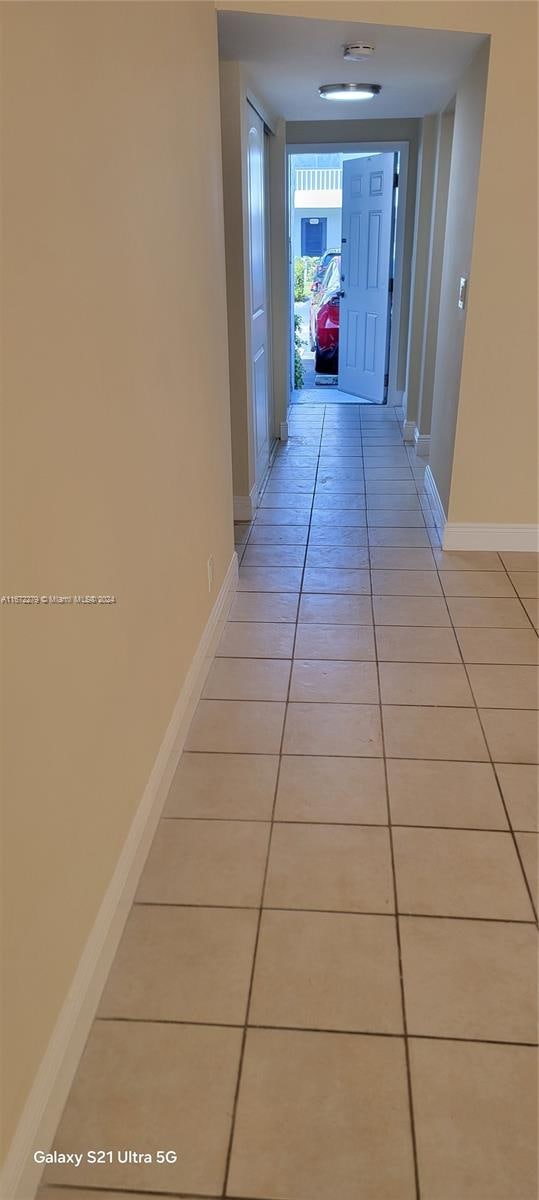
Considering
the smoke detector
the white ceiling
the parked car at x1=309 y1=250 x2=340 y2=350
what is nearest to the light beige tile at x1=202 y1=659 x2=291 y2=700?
the white ceiling

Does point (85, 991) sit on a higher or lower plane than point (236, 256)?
lower

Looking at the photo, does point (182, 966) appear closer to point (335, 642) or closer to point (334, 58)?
point (335, 642)

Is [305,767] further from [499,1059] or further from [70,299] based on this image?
[70,299]

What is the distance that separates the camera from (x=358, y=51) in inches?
125

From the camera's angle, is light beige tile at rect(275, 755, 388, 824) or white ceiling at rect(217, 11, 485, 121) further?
white ceiling at rect(217, 11, 485, 121)

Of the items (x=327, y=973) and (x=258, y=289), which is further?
(x=258, y=289)

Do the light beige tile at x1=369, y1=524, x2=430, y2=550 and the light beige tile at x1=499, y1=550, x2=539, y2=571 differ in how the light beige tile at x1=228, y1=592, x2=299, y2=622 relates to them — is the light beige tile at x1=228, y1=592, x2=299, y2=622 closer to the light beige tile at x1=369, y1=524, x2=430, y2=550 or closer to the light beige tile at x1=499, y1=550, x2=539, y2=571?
the light beige tile at x1=369, y1=524, x2=430, y2=550

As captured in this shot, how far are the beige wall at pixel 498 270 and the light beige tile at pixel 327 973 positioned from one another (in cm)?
243

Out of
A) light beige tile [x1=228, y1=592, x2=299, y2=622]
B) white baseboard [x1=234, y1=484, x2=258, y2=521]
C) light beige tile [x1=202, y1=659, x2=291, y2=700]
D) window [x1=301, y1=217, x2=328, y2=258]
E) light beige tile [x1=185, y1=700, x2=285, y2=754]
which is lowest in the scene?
light beige tile [x1=228, y1=592, x2=299, y2=622]

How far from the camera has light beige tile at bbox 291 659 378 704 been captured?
8.66ft

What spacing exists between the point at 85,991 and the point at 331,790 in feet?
2.92

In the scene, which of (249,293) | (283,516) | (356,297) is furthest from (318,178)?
(283,516)

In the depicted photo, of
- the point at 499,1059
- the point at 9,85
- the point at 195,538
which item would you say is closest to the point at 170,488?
the point at 195,538

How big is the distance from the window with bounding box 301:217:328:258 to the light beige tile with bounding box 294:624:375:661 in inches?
321
